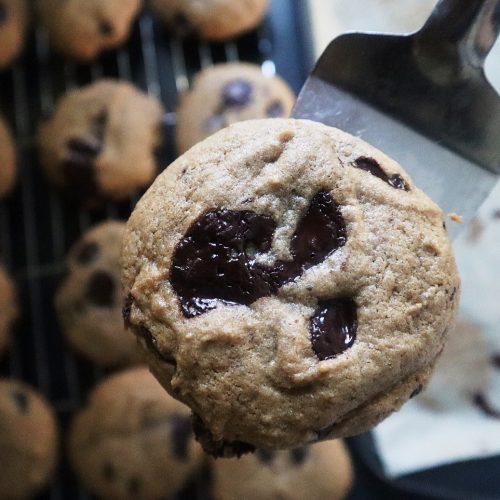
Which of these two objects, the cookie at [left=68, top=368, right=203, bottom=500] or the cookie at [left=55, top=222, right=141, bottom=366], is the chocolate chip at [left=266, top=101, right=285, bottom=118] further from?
the cookie at [left=68, top=368, right=203, bottom=500]

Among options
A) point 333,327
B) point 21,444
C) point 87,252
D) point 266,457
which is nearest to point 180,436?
point 266,457

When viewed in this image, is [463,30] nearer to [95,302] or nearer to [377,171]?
[377,171]

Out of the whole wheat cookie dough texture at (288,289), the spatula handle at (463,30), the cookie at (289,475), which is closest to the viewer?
the whole wheat cookie dough texture at (288,289)

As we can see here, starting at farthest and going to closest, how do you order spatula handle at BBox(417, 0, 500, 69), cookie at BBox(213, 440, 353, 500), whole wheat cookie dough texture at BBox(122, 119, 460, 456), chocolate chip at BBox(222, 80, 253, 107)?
chocolate chip at BBox(222, 80, 253, 107)
cookie at BBox(213, 440, 353, 500)
spatula handle at BBox(417, 0, 500, 69)
whole wheat cookie dough texture at BBox(122, 119, 460, 456)

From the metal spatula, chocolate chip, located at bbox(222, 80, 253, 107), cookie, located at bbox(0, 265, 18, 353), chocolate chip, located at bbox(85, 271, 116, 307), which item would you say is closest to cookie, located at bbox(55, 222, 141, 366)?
chocolate chip, located at bbox(85, 271, 116, 307)

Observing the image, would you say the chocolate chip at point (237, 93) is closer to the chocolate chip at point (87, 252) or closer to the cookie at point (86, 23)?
the cookie at point (86, 23)

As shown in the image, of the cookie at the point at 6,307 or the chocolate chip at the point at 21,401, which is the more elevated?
the cookie at the point at 6,307

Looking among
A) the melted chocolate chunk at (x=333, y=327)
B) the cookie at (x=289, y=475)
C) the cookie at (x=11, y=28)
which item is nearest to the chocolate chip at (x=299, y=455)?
the cookie at (x=289, y=475)
